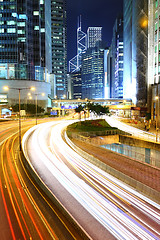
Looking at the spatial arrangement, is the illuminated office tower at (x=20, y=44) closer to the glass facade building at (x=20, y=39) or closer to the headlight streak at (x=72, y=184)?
the glass facade building at (x=20, y=39)

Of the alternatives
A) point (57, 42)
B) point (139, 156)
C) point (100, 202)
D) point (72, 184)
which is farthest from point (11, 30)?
point (100, 202)

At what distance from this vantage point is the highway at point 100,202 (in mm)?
9330

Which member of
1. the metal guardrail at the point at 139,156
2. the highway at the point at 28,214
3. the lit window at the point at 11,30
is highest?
the lit window at the point at 11,30

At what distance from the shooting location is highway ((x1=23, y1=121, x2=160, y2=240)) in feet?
30.6

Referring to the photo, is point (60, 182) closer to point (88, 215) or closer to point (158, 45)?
point (88, 215)

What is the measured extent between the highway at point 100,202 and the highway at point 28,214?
81cm

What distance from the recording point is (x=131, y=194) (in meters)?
13.0

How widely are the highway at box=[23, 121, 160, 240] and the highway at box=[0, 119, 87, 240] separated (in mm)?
810

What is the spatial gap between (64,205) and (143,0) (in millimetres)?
91552

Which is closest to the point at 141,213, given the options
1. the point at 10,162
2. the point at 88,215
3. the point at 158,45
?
the point at 88,215

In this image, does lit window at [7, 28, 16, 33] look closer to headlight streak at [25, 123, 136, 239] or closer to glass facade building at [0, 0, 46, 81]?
glass facade building at [0, 0, 46, 81]

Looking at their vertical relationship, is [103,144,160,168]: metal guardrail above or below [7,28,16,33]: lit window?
below

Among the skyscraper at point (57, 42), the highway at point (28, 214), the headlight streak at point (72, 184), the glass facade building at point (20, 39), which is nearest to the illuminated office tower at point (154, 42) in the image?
the headlight streak at point (72, 184)

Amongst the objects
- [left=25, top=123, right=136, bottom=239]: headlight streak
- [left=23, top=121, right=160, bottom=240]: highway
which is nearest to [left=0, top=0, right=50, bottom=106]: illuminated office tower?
[left=25, top=123, right=136, bottom=239]: headlight streak
